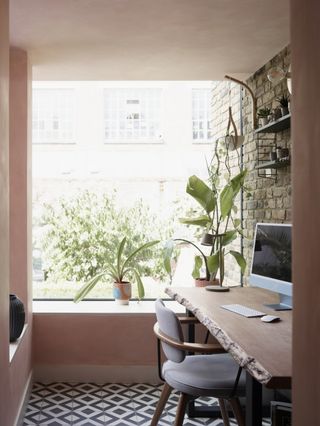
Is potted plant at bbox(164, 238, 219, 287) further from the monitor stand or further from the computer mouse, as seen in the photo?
the computer mouse

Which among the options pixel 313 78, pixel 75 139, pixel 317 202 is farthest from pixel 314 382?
pixel 75 139

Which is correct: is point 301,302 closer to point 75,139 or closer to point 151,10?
point 151,10

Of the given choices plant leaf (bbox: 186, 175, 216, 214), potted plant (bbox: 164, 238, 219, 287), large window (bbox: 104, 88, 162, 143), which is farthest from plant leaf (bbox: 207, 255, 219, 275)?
large window (bbox: 104, 88, 162, 143)

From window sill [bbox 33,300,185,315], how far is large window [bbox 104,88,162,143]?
17.8ft

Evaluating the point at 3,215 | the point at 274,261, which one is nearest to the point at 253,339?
the point at 274,261

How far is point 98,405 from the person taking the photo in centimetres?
354

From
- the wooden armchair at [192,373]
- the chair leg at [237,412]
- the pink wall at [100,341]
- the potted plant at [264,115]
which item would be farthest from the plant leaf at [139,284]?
the chair leg at [237,412]

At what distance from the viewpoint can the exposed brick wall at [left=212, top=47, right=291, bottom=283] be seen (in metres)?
3.53

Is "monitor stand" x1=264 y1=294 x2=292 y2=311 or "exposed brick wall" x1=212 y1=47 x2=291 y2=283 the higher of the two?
"exposed brick wall" x1=212 y1=47 x2=291 y2=283

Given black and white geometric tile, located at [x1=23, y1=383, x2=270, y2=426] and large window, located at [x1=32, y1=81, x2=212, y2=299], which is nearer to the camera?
black and white geometric tile, located at [x1=23, y1=383, x2=270, y2=426]

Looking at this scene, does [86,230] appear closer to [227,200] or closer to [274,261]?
[227,200]

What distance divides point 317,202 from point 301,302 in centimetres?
26

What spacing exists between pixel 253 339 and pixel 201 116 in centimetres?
789

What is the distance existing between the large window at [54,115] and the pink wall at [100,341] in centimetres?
576
